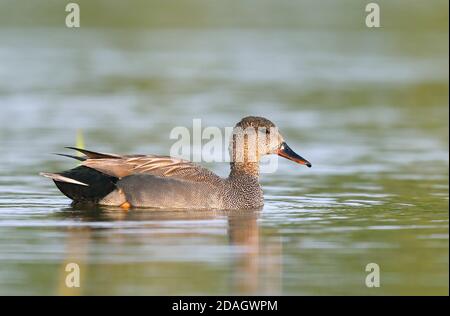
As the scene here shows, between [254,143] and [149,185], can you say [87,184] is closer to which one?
[149,185]

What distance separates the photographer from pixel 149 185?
43.5 ft

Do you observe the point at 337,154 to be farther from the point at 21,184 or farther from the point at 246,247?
the point at 246,247

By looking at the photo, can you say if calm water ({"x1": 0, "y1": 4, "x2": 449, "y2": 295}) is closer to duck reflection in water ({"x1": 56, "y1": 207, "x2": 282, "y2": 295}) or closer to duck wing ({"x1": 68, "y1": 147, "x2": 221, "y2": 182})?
duck reflection in water ({"x1": 56, "y1": 207, "x2": 282, "y2": 295})

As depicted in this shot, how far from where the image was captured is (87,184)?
13.3 meters

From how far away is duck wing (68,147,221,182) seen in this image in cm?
1323

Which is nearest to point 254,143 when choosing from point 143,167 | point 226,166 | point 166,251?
point 143,167

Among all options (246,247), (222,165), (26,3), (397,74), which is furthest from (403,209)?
(26,3)

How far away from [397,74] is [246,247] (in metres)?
16.7

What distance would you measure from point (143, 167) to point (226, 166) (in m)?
3.60

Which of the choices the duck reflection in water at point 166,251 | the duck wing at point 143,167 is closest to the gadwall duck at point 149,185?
the duck wing at point 143,167

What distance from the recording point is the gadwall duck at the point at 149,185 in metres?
13.3

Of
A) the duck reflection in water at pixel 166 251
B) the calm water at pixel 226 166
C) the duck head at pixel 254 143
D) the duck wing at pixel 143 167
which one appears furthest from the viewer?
the duck head at pixel 254 143

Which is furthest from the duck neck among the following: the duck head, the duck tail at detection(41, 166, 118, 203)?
the duck tail at detection(41, 166, 118, 203)

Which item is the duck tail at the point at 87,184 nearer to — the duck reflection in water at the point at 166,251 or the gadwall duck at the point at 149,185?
the gadwall duck at the point at 149,185
